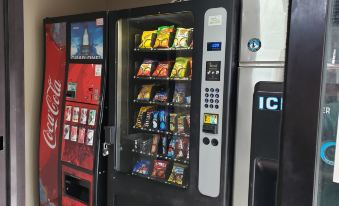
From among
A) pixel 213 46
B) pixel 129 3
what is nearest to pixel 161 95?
pixel 213 46

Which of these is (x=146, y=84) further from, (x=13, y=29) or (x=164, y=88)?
(x=13, y=29)

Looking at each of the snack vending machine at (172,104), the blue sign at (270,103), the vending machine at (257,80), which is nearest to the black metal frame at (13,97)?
the snack vending machine at (172,104)

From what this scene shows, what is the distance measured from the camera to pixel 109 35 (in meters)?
2.16

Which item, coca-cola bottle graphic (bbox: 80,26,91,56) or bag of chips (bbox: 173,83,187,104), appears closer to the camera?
bag of chips (bbox: 173,83,187,104)

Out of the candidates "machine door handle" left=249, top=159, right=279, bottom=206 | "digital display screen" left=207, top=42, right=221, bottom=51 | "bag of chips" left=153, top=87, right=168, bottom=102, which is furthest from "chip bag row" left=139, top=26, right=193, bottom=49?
"machine door handle" left=249, top=159, right=279, bottom=206

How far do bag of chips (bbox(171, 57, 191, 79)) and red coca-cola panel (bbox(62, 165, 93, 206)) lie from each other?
3.22 ft

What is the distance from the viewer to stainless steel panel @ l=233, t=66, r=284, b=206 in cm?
162

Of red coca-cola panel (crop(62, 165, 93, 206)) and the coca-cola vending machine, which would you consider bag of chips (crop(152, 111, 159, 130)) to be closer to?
the coca-cola vending machine

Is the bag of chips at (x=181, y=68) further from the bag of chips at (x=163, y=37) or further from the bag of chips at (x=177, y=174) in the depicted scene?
the bag of chips at (x=177, y=174)

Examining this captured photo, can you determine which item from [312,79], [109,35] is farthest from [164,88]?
[312,79]

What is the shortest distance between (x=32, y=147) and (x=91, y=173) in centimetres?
77

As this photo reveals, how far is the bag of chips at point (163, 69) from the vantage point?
6.98 ft

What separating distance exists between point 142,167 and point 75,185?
2.00 feet

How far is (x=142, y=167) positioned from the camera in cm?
228
